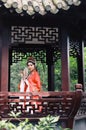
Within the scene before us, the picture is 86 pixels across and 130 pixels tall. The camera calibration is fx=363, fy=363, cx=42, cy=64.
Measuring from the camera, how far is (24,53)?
30.7 ft

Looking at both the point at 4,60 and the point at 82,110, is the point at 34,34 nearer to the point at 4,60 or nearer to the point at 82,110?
the point at 4,60

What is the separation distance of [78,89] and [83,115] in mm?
1341

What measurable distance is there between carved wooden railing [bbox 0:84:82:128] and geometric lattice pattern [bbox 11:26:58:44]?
1.14 metres

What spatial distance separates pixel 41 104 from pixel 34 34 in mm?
1482

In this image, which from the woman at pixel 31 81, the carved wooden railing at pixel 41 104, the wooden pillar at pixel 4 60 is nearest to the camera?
the carved wooden railing at pixel 41 104

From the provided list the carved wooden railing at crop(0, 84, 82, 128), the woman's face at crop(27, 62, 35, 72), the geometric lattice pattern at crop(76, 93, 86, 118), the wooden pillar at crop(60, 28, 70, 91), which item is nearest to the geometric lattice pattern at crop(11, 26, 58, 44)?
the wooden pillar at crop(60, 28, 70, 91)

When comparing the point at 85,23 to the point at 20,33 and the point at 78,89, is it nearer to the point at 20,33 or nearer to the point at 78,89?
the point at 20,33

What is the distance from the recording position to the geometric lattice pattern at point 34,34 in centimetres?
674

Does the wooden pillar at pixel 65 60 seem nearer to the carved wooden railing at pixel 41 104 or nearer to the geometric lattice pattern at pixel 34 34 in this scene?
the geometric lattice pattern at pixel 34 34

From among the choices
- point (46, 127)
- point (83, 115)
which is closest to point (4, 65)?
point (83, 115)

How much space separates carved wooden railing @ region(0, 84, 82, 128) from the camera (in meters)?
6.01

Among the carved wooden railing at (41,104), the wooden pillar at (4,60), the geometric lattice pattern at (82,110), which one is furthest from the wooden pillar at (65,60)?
the wooden pillar at (4,60)

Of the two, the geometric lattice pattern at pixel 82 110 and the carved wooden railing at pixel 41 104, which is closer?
the carved wooden railing at pixel 41 104

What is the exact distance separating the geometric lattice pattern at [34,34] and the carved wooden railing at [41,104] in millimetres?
1137
